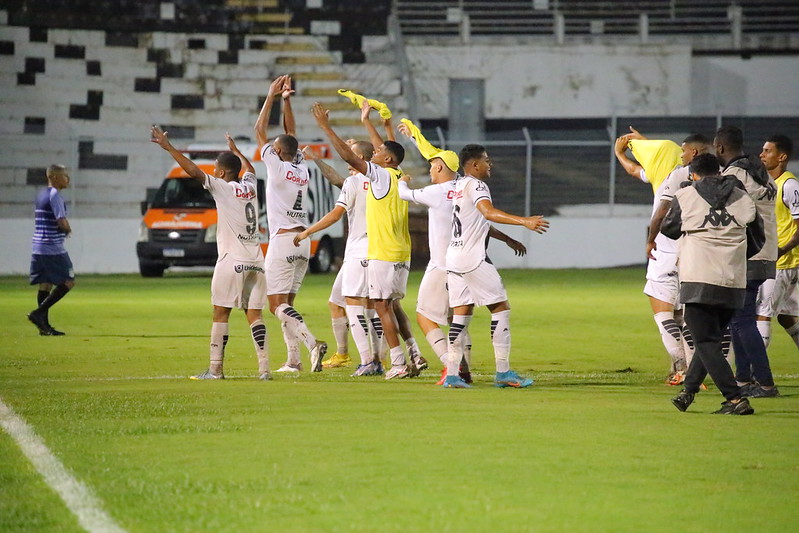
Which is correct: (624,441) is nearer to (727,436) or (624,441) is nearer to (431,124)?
(727,436)

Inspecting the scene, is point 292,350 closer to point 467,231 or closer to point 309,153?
point 309,153

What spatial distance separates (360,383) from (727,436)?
146 inches

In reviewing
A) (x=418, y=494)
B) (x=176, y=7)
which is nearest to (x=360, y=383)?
(x=418, y=494)

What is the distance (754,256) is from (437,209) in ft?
→ 8.12

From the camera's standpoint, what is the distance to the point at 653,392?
32.8ft

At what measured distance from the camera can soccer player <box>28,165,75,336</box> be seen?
616 inches

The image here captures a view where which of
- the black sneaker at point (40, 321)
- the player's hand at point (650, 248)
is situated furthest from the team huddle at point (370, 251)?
the black sneaker at point (40, 321)

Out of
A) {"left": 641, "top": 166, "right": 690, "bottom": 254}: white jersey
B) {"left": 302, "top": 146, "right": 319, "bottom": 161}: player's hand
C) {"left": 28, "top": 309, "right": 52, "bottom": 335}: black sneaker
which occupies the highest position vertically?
{"left": 302, "top": 146, "right": 319, "bottom": 161}: player's hand

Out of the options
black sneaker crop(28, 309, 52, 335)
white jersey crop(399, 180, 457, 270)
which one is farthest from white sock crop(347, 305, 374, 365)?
black sneaker crop(28, 309, 52, 335)

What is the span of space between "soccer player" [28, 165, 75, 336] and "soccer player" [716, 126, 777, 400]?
8.49m

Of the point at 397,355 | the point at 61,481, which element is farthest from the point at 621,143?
the point at 61,481

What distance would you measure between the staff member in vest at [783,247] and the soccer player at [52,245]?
8284 millimetres

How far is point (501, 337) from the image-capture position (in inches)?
398

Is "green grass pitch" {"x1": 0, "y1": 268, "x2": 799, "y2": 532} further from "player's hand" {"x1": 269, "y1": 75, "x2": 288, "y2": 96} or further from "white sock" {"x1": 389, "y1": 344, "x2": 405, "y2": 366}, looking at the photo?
"player's hand" {"x1": 269, "y1": 75, "x2": 288, "y2": 96}
